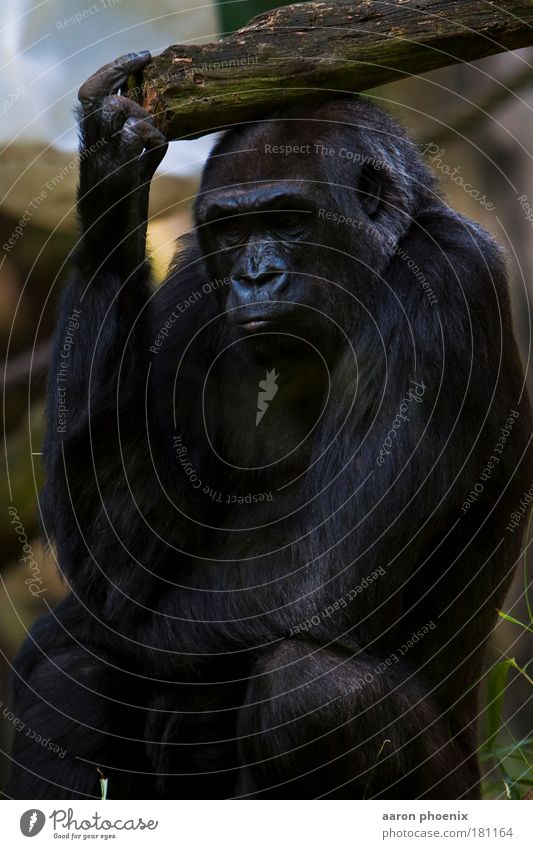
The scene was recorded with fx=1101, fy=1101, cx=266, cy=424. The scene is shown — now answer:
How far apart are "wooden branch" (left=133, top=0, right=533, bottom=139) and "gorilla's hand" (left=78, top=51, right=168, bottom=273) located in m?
0.09

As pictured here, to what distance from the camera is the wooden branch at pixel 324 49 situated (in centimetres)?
372

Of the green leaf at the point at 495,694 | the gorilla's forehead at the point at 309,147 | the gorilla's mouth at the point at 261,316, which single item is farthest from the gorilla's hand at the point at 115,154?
the green leaf at the point at 495,694

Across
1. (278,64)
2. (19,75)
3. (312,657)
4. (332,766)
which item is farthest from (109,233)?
(19,75)

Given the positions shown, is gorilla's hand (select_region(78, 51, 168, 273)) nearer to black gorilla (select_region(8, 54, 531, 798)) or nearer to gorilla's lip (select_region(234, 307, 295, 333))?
black gorilla (select_region(8, 54, 531, 798))

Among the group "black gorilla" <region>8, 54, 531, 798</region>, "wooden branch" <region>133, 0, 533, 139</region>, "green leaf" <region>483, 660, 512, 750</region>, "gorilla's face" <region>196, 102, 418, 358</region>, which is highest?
"wooden branch" <region>133, 0, 533, 139</region>

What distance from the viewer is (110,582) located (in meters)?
4.14

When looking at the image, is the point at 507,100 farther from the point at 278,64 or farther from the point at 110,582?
the point at 110,582

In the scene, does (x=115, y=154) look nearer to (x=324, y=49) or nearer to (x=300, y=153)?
(x=300, y=153)

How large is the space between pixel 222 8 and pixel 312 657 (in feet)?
14.0

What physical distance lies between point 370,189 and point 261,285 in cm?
63

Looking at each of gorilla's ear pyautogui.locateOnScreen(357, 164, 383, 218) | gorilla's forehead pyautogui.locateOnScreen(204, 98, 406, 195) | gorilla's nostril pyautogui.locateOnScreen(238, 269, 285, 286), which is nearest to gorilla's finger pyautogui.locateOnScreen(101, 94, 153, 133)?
gorilla's forehead pyautogui.locateOnScreen(204, 98, 406, 195)

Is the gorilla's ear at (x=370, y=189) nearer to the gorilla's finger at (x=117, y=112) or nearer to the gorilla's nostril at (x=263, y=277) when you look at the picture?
the gorilla's nostril at (x=263, y=277)

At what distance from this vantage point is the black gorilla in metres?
3.82

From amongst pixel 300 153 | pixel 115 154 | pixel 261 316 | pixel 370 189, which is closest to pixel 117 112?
pixel 115 154
